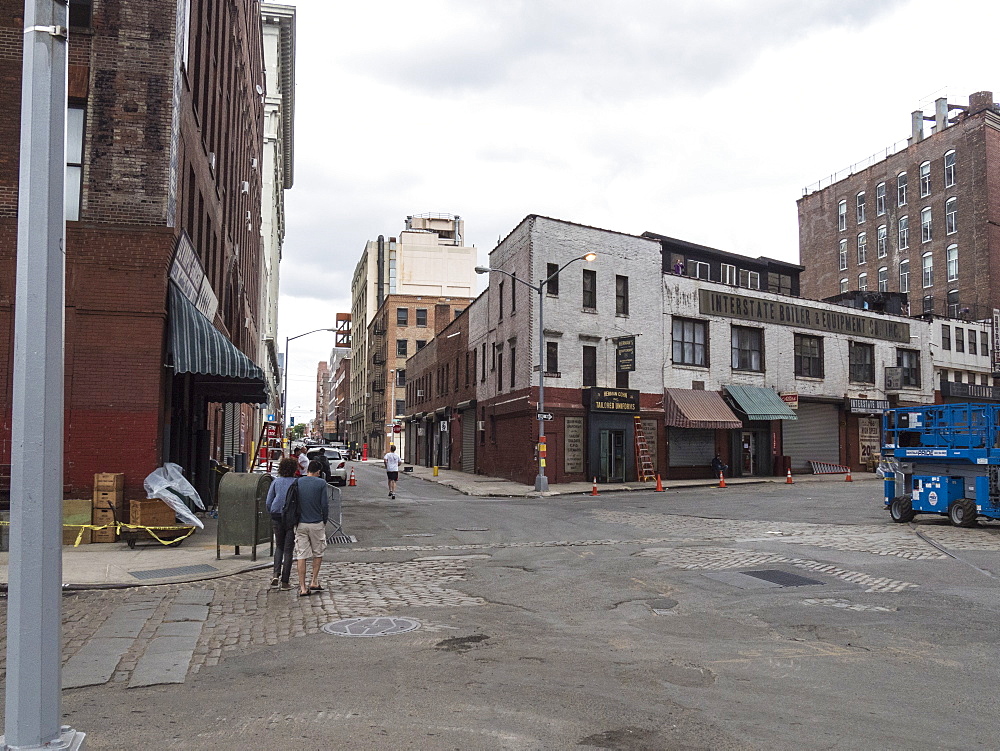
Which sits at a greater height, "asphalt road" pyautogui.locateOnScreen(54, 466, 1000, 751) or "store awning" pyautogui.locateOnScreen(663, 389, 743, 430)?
"store awning" pyautogui.locateOnScreen(663, 389, 743, 430)

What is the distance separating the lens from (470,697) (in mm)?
5863

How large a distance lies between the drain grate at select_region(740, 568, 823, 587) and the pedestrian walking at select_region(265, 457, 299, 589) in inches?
257

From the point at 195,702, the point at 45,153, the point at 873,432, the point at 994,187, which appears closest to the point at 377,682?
the point at 195,702

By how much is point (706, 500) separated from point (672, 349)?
12957 millimetres

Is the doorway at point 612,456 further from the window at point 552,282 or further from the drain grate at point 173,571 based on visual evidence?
the drain grate at point 173,571

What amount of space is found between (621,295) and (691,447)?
8.11m

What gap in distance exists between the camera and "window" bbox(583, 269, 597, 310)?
35.6 m

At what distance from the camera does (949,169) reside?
60.9m

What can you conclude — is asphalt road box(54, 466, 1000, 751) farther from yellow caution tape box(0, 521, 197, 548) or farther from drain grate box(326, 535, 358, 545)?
yellow caution tape box(0, 521, 197, 548)

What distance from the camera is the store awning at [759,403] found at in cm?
3816

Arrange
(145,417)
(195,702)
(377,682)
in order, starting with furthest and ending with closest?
(145,417) → (377,682) → (195,702)

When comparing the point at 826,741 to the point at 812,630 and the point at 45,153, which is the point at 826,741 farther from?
the point at 45,153

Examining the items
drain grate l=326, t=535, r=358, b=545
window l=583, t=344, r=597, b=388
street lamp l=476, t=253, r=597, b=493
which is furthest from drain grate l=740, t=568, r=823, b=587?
window l=583, t=344, r=597, b=388

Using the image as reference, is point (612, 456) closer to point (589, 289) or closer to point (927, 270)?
point (589, 289)
